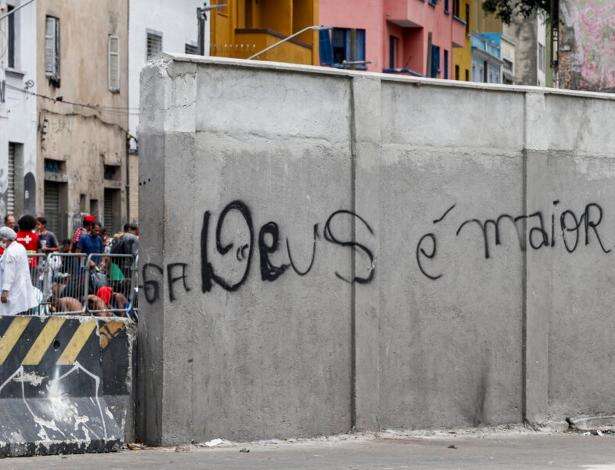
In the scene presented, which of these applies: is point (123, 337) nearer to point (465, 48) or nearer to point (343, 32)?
point (343, 32)

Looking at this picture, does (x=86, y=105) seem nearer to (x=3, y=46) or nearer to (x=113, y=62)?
(x=113, y=62)

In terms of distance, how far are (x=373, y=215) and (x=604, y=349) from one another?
3036mm

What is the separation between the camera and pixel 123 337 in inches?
523

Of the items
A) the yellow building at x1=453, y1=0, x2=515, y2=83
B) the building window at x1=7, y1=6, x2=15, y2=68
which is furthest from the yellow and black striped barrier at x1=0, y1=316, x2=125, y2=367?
the yellow building at x1=453, y1=0, x2=515, y2=83

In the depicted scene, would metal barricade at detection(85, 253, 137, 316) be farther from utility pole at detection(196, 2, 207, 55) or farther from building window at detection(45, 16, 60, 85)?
utility pole at detection(196, 2, 207, 55)

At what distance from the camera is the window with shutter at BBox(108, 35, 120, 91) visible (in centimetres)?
4450

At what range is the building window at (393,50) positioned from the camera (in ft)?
213

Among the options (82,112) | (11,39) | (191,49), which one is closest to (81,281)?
(11,39)

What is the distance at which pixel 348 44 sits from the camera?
6228 centimetres

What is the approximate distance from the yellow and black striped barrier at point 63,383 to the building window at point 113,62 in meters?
31.8

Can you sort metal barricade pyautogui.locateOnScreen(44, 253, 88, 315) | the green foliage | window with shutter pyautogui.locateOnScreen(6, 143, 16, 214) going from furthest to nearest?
1. the green foliage
2. window with shutter pyautogui.locateOnScreen(6, 143, 16, 214)
3. metal barricade pyautogui.locateOnScreen(44, 253, 88, 315)

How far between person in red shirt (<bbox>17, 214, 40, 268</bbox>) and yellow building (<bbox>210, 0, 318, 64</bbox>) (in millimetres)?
28406

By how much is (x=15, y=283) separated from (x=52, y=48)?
970 inches

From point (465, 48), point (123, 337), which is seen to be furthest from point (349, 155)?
point (465, 48)
